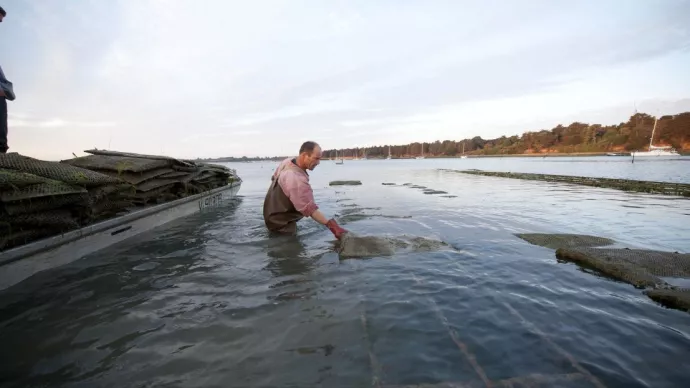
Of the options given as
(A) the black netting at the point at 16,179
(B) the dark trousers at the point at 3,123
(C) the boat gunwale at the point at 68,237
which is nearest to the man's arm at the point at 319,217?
(C) the boat gunwale at the point at 68,237

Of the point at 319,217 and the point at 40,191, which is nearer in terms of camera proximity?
the point at 40,191

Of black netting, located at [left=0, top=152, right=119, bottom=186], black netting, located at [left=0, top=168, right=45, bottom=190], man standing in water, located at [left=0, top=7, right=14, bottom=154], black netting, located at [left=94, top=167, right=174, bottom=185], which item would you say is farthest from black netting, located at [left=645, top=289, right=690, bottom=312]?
man standing in water, located at [left=0, top=7, right=14, bottom=154]

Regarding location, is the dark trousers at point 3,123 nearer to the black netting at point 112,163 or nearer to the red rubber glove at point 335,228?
the black netting at point 112,163

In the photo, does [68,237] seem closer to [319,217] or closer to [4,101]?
[4,101]

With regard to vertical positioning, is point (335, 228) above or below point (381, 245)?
above

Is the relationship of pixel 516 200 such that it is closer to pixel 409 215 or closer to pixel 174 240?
pixel 409 215

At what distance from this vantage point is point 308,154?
621cm

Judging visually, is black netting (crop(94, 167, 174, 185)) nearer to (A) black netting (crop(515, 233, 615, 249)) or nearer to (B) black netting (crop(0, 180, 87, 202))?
(B) black netting (crop(0, 180, 87, 202))

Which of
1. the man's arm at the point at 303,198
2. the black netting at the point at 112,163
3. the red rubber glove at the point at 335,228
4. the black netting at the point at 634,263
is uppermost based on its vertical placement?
the black netting at the point at 112,163

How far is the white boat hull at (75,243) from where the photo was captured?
13.2ft

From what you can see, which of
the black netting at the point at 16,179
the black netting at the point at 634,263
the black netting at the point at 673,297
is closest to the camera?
the black netting at the point at 673,297

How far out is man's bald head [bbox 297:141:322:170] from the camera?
20.3 feet

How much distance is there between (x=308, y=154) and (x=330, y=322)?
3747 mm

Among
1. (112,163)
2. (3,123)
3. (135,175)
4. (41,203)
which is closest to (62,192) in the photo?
(41,203)
